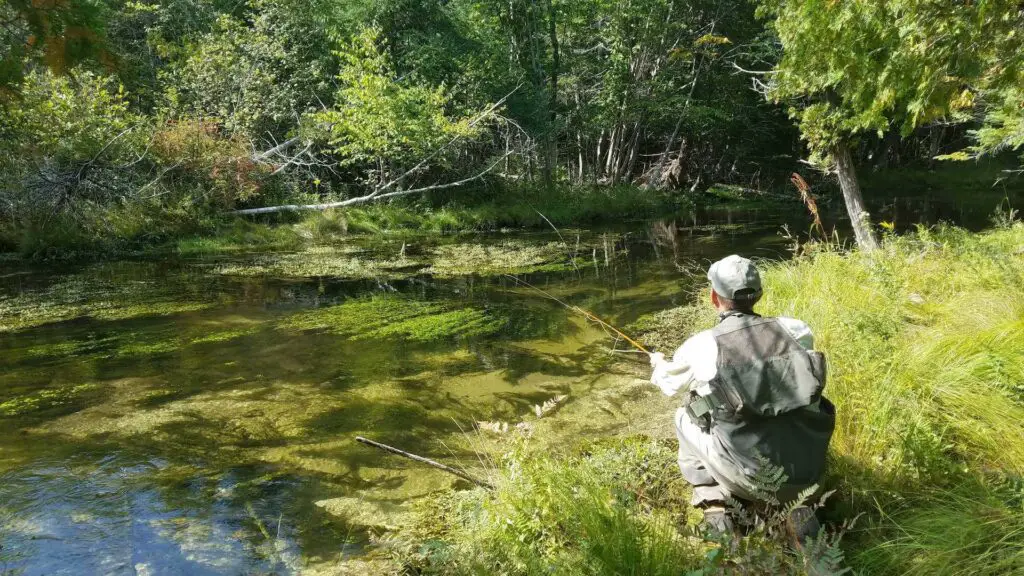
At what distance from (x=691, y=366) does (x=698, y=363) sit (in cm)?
5

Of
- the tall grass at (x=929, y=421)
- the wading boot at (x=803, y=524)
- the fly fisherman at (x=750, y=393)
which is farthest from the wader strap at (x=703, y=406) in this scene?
A: the tall grass at (x=929, y=421)

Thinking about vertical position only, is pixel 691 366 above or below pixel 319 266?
above

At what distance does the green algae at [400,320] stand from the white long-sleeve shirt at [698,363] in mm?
4411

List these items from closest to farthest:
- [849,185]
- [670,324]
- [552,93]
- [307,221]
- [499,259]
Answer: [670,324], [849,185], [499,259], [307,221], [552,93]

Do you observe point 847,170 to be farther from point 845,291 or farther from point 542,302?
point 542,302

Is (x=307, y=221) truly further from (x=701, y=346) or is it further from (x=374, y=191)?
(x=701, y=346)

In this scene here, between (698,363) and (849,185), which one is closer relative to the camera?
(698,363)

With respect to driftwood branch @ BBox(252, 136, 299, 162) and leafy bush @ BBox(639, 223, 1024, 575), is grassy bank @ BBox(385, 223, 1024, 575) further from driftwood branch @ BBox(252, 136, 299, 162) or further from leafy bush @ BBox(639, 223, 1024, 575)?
driftwood branch @ BBox(252, 136, 299, 162)

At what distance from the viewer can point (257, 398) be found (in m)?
4.96

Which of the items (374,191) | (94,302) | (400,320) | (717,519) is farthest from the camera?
(374,191)

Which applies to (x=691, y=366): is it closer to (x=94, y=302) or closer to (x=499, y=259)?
(x=94, y=302)

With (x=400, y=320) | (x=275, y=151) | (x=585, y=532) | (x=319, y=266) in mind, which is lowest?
(x=400, y=320)

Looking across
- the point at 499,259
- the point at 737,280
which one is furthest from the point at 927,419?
the point at 499,259

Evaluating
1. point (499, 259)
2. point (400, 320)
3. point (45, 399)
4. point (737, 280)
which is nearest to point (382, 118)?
point (499, 259)
